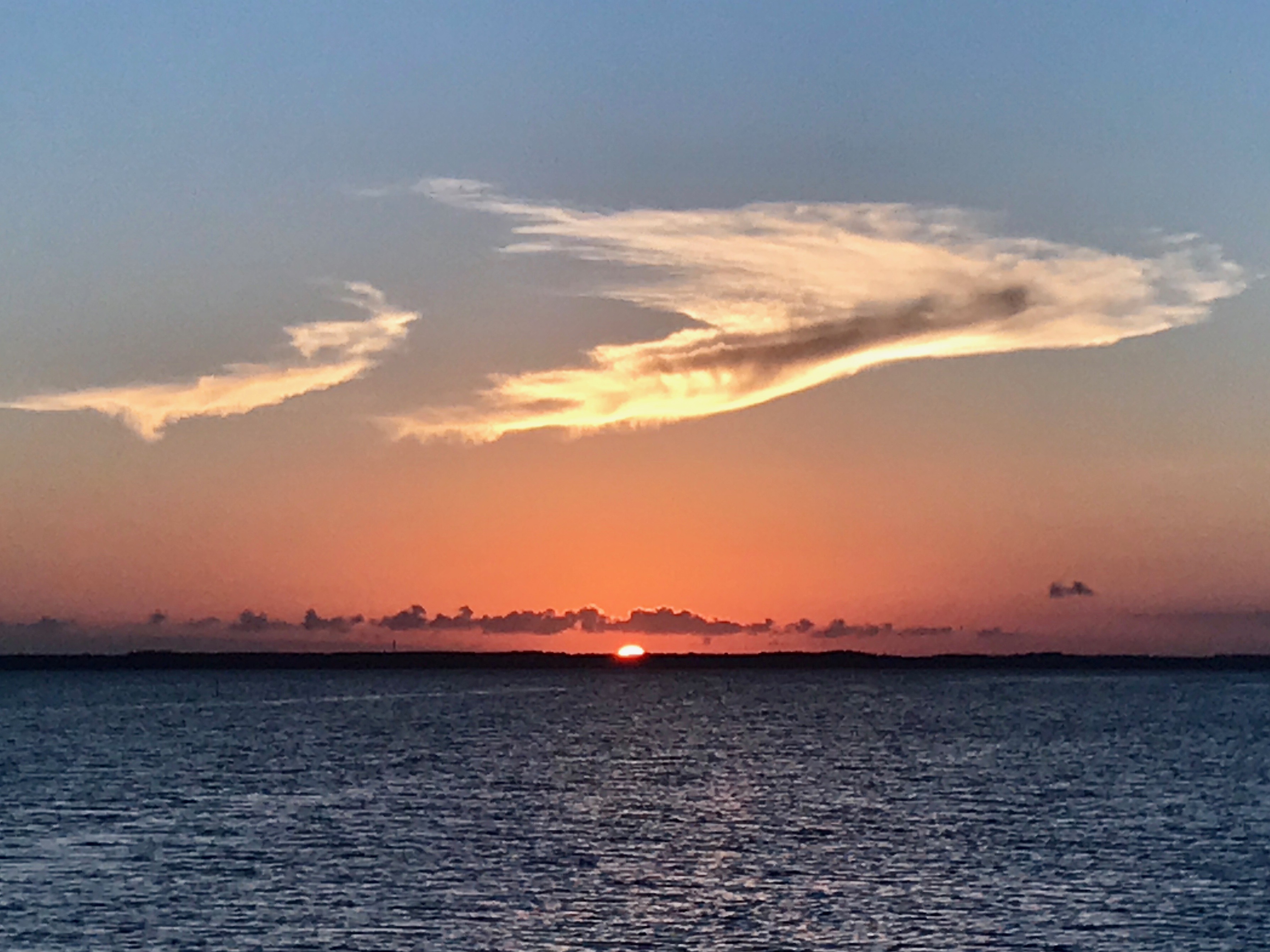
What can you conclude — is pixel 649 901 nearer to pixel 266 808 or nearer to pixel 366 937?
pixel 366 937

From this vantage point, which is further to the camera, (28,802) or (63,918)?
(28,802)

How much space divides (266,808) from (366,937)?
43116 millimetres

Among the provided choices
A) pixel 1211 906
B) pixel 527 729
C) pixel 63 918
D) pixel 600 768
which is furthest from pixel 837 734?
pixel 63 918

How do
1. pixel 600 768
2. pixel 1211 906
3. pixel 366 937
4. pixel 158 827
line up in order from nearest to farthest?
pixel 366 937 < pixel 1211 906 < pixel 158 827 < pixel 600 768

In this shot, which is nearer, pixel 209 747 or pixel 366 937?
pixel 366 937

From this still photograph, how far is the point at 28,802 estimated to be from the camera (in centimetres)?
9700

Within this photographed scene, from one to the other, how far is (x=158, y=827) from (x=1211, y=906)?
54274 mm

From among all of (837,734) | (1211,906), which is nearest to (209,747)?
(837,734)

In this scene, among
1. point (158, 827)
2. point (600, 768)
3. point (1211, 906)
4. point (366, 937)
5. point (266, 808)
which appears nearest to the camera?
point (366, 937)

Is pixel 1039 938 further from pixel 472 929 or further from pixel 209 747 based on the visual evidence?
pixel 209 747

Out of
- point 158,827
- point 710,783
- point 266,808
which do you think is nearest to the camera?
point 158,827

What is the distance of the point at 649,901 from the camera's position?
61156 millimetres

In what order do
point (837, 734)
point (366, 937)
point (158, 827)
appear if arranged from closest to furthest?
point (366, 937), point (158, 827), point (837, 734)

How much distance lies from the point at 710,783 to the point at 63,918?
63.2m
